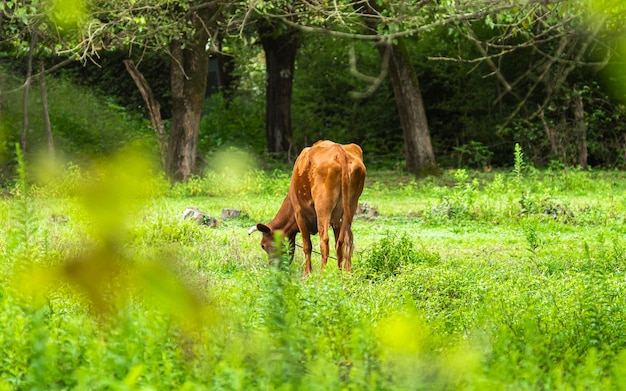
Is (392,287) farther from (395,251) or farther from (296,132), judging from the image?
(296,132)

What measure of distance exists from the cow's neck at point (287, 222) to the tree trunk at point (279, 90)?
16.9 m

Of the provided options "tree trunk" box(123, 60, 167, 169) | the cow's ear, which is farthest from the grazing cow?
"tree trunk" box(123, 60, 167, 169)

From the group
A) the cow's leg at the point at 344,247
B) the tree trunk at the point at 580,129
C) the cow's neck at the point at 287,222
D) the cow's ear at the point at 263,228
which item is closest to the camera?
the cow's leg at the point at 344,247

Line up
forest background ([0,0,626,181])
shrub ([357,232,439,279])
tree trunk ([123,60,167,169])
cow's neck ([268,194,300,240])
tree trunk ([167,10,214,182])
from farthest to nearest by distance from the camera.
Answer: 1. tree trunk ([123,60,167,169])
2. tree trunk ([167,10,214,182])
3. forest background ([0,0,626,181])
4. cow's neck ([268,194,300,240])
5. shrub ([357,232,439,279])

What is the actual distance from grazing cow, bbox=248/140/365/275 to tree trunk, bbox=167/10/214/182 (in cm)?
1156

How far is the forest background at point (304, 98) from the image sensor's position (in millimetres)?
22031

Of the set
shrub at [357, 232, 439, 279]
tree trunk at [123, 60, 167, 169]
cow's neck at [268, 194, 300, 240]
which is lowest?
shrub at [357, 232, 439, 279]

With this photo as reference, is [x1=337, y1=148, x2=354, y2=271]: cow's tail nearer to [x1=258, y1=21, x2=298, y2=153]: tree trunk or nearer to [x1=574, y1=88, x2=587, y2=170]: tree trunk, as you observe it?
[x1=574, y1=88, x2=587, y2=170]: tree trunk

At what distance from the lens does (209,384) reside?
4.29 m

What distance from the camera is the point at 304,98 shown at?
3097cm

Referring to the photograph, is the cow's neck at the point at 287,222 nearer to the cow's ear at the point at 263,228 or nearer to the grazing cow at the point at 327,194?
the grazing cow at the point at 327,194

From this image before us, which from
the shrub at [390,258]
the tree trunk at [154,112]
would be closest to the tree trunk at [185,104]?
the tree trunk at [154,112]

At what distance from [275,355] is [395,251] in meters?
6.42

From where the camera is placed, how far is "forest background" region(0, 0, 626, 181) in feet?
72.3
